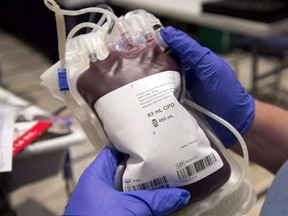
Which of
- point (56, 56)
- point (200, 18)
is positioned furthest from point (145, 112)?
point (56, 56)

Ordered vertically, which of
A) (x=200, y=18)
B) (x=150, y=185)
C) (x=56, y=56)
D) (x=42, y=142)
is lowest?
(x=56, y=56)

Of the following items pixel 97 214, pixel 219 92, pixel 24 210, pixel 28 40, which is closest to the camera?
pixel 97 214

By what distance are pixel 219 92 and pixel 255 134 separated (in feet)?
0.54

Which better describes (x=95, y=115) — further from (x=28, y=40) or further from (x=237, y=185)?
(x=28, y=40)

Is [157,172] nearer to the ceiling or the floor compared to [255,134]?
nearer to the ceiling

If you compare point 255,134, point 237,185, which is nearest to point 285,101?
point 255,134

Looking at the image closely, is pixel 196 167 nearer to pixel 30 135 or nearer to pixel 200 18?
pixel 30 135

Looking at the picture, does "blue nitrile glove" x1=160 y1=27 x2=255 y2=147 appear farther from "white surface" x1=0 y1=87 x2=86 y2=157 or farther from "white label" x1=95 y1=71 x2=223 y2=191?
"white surface" x1=0 y1=87 x2=86 y2=157

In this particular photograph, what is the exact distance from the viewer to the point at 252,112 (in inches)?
30.6

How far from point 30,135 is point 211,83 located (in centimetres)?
43

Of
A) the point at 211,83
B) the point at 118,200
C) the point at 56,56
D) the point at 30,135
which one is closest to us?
the point at 118,200

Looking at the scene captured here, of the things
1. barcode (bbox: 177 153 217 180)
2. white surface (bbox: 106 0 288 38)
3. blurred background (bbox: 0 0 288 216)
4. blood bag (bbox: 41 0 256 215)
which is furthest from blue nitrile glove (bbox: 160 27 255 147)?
white surface (bbox: 106 0 288 38)

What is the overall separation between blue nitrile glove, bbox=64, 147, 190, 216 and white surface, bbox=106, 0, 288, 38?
1079mm

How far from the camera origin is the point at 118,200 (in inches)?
20.4
